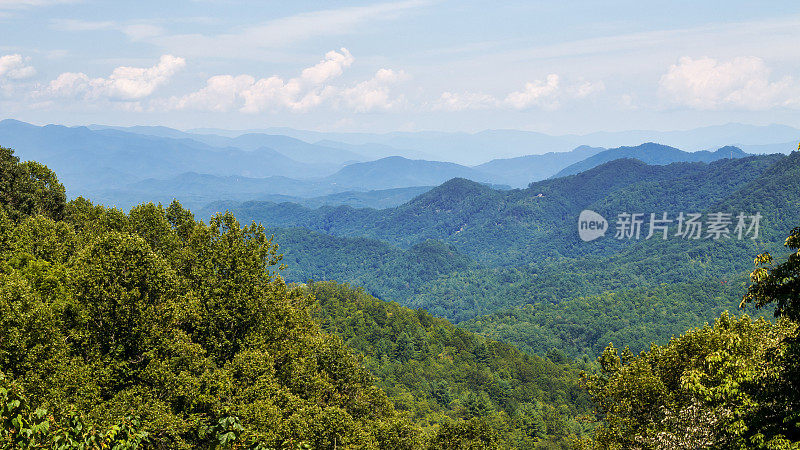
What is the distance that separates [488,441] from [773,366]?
22.5m

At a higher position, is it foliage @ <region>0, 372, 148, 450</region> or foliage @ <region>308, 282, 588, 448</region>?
foliage @ <region>0, 372, 148, 450</region>

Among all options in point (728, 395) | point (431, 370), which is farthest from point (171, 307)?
point (431, 370)

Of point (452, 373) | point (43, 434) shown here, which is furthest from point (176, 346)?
point (452, 373)

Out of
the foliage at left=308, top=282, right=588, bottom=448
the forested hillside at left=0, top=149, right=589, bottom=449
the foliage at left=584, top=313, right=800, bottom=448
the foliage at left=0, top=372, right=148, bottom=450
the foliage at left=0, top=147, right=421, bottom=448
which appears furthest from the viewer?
the foliage at left=308, top=282, right=588, bottom=448

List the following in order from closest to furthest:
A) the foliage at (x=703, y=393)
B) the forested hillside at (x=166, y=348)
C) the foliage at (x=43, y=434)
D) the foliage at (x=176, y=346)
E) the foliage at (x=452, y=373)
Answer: the foliage at (x=43, y=434) → the foliage at (x=703, y=393) → the forested hillside at (x=166, y=348) → the foliage at (x=176, y=346) → the foliage at (x=452, y=373)

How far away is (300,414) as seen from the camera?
23.9 metres

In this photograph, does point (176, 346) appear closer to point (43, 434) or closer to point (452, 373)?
Result: point (43, 434)

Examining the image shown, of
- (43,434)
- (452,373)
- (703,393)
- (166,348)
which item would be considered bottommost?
(452,373)

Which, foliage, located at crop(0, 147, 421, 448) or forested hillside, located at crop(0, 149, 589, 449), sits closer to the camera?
forested hillside, located at crop(0, 149, 589, 449)

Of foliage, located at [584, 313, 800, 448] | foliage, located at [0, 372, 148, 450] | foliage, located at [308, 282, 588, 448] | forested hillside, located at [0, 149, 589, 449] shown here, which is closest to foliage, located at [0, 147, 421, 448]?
forested hillside, located at [0, 149, 589, 449]

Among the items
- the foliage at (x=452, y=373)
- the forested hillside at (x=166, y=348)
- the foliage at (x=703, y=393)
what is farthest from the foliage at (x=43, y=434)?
the foliage at (x=452, y=373)

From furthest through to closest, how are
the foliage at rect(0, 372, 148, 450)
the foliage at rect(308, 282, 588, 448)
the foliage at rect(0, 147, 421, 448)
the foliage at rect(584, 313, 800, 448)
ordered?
the foliage at rect(308, 282, 588, 448) → the foliage at rect(0, 147, 421, 448) → the foliage at rect(584, 313, 800, 448) → the foliage at rect(0, 372, 148, 450)

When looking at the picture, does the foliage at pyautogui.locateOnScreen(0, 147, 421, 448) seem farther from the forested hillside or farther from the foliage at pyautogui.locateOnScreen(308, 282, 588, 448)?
the foliage at pyautogui.locateOnScreen(308, 282, 588, 448)

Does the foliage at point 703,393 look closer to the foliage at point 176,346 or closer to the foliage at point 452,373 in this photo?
the foliage at point 176,346
